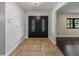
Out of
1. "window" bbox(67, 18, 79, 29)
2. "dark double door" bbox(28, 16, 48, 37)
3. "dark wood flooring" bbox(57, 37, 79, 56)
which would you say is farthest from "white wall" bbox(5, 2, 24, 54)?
"window" bbox(67, 18, 79, 29)

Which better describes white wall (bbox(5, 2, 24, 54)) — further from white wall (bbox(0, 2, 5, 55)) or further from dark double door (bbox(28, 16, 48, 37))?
dark double door (bbox(28, 16, 48, 37))

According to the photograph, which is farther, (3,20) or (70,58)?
(3,20)

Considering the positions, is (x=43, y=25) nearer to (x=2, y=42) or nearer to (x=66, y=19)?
(x=66, y=19)

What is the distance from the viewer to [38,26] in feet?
32.6

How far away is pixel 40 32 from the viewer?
9953 millimetres

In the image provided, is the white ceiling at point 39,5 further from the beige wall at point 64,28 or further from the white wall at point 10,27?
the beige wall at point 64,28

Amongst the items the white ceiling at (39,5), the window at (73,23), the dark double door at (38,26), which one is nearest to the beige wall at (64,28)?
the window at (73,23)

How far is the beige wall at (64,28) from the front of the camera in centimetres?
1039

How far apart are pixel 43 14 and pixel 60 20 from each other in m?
1.87

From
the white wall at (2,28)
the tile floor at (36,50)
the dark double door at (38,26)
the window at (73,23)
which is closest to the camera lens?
the white wall at (2,28)

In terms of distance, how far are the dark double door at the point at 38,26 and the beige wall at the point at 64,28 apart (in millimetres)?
1307

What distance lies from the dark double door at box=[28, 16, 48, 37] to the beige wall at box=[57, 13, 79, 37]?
51.5 inches

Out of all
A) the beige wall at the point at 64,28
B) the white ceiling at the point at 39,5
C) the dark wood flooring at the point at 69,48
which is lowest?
the dark wood flooring at the point at 69,48

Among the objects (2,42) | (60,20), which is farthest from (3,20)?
(60,20)
